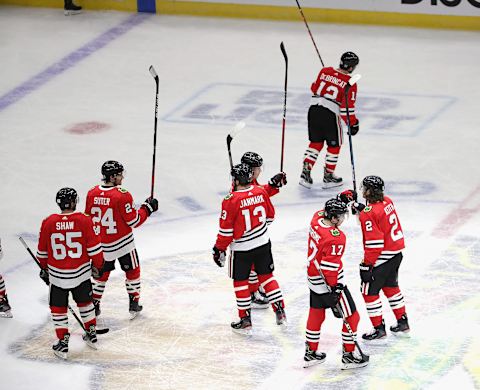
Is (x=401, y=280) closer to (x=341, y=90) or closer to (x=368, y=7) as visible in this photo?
(x=341, y=90)

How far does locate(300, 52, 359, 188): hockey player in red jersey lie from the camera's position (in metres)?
9.59

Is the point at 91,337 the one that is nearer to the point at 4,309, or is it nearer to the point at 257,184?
the point at 4,309

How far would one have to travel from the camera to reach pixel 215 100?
1188cm

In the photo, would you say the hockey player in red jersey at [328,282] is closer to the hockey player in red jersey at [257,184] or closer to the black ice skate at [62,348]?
the hockey player in red jersey at [257,184]

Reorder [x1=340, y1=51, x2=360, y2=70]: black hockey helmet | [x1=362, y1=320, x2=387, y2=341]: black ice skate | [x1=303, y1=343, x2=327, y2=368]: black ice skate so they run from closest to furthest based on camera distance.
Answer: [x1=303, y1=343, x2=327, y2=368]: black ice skate → [x1=362, y1=320, x2=387, y2=341]: black ice skate → [x1=340, y1=51, x2=360, y2=70]: black hockey helmet

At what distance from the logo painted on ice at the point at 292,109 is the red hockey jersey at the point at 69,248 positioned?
4358mm

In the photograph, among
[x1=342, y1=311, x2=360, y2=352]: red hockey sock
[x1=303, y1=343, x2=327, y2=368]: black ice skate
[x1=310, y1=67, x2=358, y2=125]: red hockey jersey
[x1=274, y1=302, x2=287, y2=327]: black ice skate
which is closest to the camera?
[x1=342, y1=311, x2=360, y2=352]: red hockey sock

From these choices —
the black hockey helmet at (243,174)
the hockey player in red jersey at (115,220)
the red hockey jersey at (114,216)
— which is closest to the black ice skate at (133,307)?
the hockey player in red jersey at (115,220)

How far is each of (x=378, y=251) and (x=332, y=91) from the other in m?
3.04

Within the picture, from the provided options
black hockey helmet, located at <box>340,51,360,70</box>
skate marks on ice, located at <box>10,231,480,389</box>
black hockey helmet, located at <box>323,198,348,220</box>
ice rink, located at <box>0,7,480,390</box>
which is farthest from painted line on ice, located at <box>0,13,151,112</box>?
black hockey helmet, located at <box>323,198,348,220</box>

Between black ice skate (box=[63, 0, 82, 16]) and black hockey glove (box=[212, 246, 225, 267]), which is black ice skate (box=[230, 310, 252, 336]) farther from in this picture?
black ice skate (box=[63, 0, 82, 16])

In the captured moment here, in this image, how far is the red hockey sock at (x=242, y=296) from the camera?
724 centimetres

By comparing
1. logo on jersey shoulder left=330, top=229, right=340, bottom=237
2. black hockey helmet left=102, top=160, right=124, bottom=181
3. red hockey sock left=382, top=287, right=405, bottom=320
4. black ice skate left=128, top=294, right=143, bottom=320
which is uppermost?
black hockey helmet left=102, top=160, right=124, bottom=181

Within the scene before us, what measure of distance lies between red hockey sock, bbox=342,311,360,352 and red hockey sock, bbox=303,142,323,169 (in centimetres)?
309
